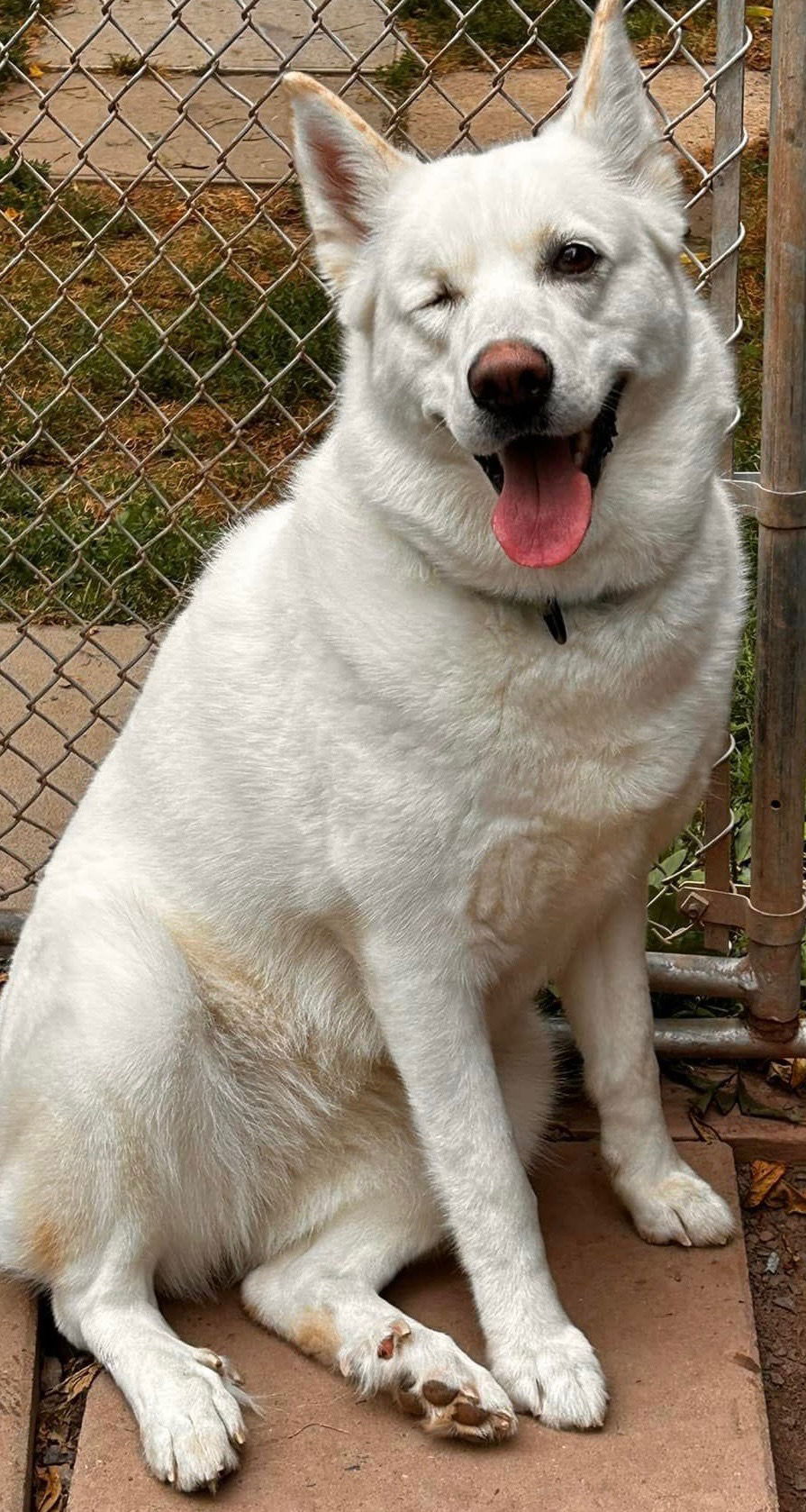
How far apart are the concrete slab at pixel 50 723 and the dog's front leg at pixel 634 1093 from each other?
4.86ft

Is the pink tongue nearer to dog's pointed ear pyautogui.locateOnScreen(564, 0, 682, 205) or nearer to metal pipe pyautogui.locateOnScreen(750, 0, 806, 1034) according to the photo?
dog's pointed ear pyautogui.locateOnScreen(564, 0, 682, 205)

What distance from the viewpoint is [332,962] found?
111 inches

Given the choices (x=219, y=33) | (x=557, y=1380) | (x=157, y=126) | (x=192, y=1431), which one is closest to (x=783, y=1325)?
(x=557, y=1380)

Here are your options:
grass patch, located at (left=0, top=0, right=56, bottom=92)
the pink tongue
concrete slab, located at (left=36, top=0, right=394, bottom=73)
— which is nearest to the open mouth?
the pink tongue

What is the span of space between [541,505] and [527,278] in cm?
32

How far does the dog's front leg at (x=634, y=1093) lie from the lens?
298cm

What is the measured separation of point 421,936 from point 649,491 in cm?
77

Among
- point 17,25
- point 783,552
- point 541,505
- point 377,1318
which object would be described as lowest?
point 377,1318

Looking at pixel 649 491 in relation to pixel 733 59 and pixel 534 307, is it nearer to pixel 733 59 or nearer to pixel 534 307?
pixel 534 307

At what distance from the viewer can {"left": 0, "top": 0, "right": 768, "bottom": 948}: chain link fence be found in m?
3.55

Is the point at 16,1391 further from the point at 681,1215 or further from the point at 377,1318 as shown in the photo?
the point at 681,1215

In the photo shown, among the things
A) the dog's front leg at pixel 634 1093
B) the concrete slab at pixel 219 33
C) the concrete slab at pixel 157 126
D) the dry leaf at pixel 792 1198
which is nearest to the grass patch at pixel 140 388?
the concrete slab at pixel 157 126

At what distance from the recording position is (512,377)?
2.24 meters

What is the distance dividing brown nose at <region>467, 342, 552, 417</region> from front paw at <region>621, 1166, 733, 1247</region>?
4.83 feet
